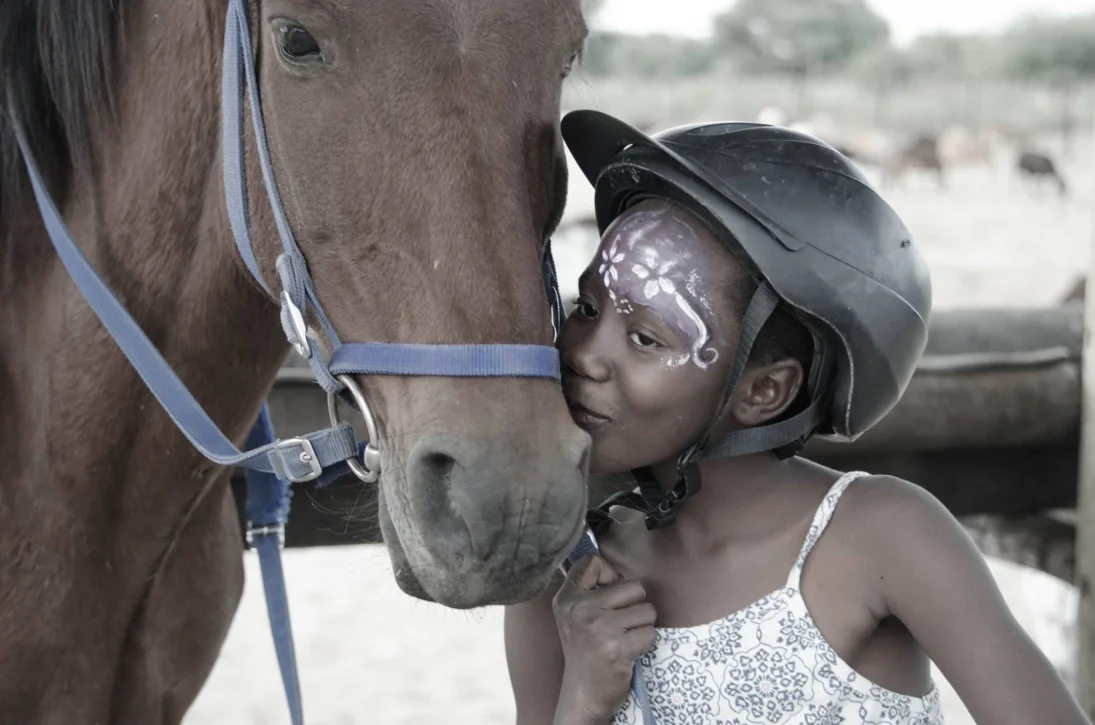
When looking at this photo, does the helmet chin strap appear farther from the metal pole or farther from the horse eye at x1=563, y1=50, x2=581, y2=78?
the metal pole

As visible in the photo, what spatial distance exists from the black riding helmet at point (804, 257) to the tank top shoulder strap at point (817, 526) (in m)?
0.09

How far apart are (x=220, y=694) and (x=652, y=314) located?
3.31m

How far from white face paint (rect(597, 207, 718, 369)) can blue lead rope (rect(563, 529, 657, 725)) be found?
0.27 m

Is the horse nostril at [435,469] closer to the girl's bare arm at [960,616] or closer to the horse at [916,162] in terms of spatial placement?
the girl's bare arm at [960,616]

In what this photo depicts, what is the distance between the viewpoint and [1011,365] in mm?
3428

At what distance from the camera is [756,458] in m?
1.57

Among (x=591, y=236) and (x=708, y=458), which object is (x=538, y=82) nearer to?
(x=708, y=458)

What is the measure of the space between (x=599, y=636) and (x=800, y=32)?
2957cm

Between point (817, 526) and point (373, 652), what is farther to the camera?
point (373, 652)

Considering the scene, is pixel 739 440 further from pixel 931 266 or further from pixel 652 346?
pixel 931 266

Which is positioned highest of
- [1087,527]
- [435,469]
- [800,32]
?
[435,469]

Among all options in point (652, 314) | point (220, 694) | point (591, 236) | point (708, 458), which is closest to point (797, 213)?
point (652, 314)

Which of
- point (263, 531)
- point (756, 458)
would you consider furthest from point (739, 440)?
point (263, 531)

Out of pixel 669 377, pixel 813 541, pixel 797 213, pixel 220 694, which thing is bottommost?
pixel 220 694
